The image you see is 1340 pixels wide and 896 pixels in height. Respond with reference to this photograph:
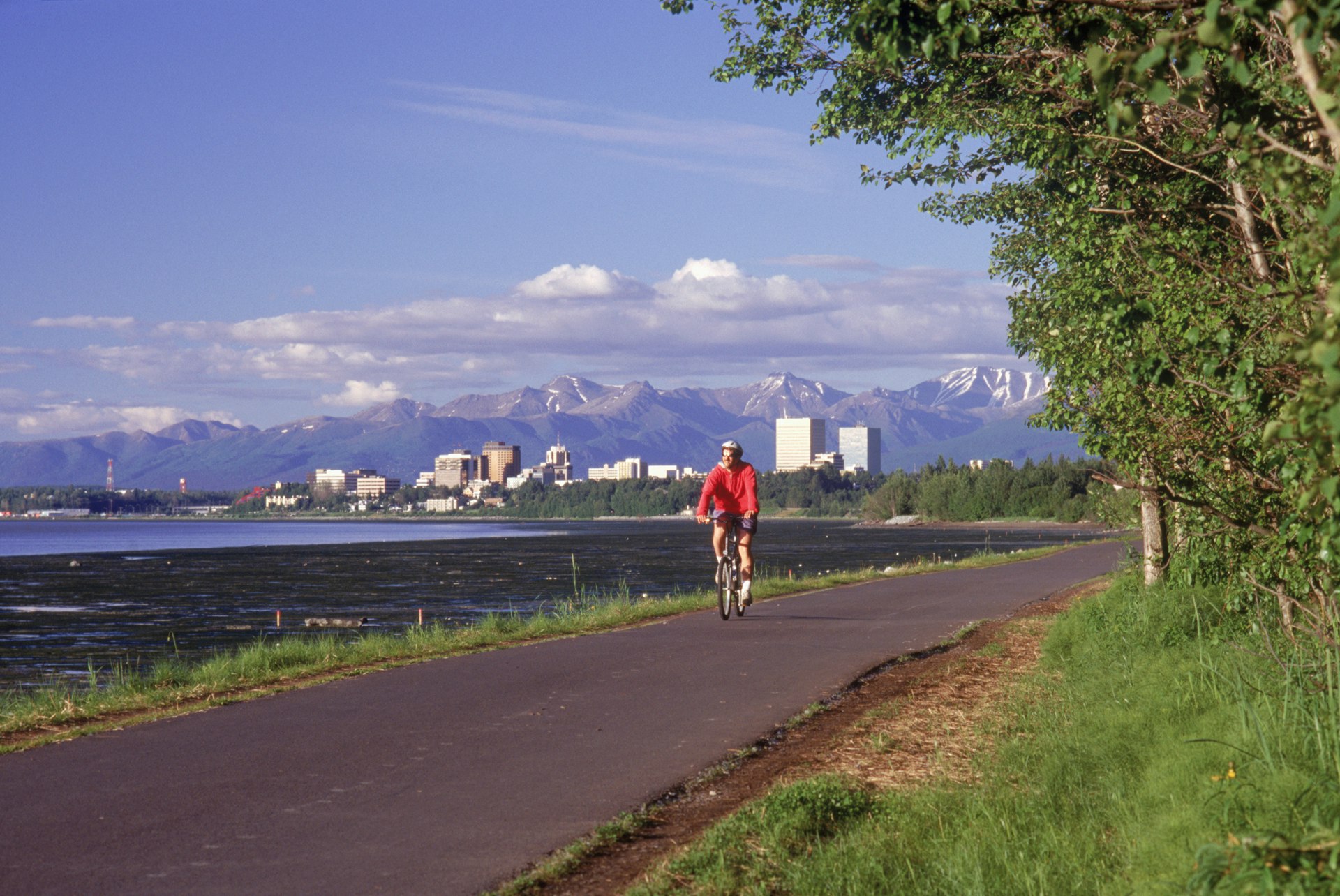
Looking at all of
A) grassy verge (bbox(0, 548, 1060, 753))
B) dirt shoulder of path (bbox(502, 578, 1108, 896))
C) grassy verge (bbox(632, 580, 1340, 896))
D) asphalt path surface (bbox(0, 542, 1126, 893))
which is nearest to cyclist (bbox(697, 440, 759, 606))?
grassy verge (bbox(0, 548, 1060, 753))

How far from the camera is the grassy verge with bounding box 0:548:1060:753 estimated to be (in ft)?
29.8

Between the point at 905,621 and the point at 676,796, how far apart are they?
34.4 feet

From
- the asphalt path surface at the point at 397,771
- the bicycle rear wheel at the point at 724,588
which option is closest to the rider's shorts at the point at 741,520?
the bicycle rear wheel at the point at 724,588

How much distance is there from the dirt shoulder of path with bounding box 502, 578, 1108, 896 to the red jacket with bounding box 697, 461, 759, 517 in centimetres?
403

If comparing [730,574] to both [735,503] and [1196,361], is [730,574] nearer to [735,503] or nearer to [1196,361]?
[735,503]

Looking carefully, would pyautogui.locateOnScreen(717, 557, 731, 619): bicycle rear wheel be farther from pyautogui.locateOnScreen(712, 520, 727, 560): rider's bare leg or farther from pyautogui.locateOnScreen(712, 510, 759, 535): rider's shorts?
pyautogui.locateOnScreen(712, 510, 759, 535): rider's shorts

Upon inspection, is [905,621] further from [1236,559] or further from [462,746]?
[462,746]

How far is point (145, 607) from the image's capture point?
140ft

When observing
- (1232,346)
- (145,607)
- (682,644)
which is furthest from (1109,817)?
(145,607)

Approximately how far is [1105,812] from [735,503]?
35.1 ft

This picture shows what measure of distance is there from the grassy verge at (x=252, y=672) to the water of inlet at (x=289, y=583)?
40.1 inches

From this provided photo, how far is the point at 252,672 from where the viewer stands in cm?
1211

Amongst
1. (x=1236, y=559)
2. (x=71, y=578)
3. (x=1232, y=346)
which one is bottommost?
(x=71, y=578)

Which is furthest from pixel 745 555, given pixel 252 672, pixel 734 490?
pixel 252 672
